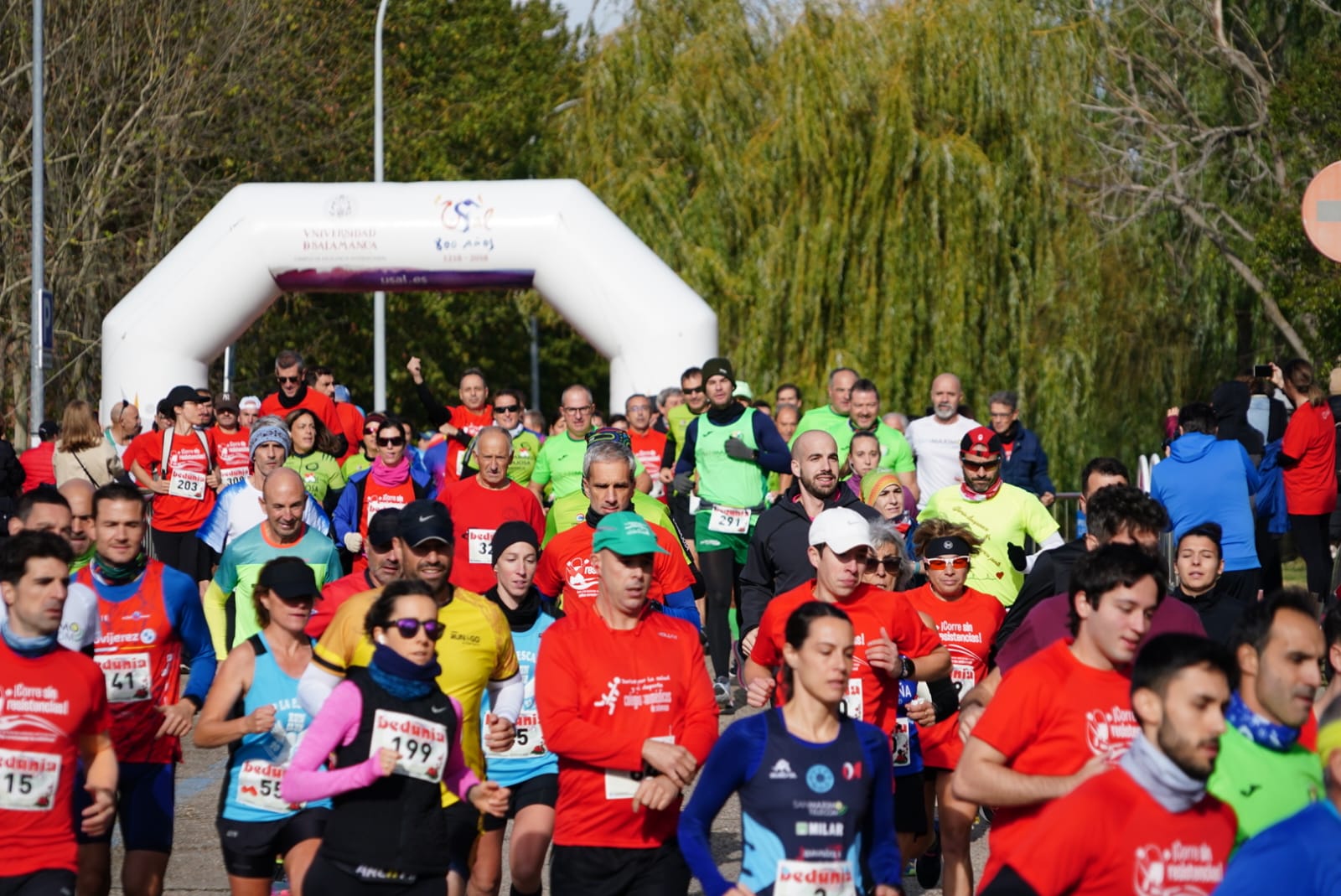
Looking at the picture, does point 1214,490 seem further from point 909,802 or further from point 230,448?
point 230,448

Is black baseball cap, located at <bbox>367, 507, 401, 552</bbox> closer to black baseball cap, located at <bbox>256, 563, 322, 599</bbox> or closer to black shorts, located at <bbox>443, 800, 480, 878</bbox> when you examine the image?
black baseball cap, located at <bbox>256, 563, 322, 599</bbox>

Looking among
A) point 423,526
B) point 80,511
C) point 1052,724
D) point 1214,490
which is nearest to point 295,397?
point 80,511

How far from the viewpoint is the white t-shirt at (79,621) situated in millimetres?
6371

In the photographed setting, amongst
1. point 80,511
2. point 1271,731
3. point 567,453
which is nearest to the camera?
point 1271,731

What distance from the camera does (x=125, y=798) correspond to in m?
6.85

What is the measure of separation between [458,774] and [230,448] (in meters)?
8.88

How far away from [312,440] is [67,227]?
16.1 metres

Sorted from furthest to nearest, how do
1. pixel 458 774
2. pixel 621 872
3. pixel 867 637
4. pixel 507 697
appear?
pixel 867 637 → pixel 507 697 → pixel 621 872 → pixel 458 774

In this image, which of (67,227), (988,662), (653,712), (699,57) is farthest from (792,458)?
(67,227)

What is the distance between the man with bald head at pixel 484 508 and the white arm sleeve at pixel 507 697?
11.6ft

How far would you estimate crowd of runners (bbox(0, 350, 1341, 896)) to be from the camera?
4.32 metres

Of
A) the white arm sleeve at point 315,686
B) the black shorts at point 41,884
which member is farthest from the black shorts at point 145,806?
the white arm sleeve at point 315,686

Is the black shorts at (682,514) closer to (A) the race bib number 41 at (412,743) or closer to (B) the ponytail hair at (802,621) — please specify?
(A) the race bib number 41 at (412,743)

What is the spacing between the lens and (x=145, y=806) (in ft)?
22.4
